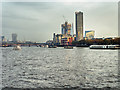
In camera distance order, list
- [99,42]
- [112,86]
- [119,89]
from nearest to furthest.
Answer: [119,89]
[112,86]
[99,42]

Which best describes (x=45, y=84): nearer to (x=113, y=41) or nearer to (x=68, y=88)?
(x=68, y=88)

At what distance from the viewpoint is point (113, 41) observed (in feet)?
361

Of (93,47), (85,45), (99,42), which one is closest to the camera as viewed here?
(93,47)

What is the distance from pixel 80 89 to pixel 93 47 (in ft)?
281

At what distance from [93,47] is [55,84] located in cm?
8435

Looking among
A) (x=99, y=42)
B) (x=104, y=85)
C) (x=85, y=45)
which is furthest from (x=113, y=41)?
(x=104, y=85)

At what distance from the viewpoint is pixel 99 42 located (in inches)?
4931

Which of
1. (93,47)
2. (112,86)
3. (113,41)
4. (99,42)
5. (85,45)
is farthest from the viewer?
(85,45)

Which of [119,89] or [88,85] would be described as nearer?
[119,89]

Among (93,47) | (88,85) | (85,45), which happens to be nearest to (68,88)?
(88,85)

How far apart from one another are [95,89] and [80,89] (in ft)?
3.12

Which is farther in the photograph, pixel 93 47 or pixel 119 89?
pixel 93 47

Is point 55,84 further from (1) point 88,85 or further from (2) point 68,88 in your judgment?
(1) point 88,85

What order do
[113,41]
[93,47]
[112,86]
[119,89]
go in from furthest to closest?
[113,41] → [93,47] → [112,86] → [119,89]
